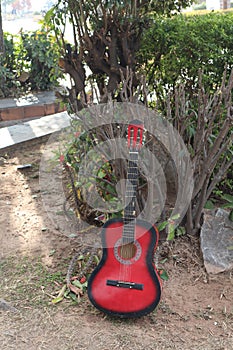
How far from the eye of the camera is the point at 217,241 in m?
3.00

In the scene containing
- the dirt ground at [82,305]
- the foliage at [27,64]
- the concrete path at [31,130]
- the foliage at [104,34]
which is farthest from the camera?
the foliage at [27,64]

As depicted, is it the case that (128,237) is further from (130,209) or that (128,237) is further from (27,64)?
(27,64)

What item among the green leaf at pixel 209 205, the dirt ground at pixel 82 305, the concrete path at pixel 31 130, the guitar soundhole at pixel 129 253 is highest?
→ the guitar soundhole at pixel 129 253

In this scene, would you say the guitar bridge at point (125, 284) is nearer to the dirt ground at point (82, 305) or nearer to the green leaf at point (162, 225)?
the dirt ground at point (82, 305)

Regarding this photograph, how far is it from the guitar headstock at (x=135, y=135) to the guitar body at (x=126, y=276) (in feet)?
1.36

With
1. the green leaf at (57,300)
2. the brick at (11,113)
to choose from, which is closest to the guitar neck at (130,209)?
the green leaf at (57,300)

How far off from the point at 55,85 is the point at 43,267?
16.2 ft

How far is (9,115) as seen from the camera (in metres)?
6.56

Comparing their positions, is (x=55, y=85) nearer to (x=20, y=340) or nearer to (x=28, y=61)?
(x=28, y=61)

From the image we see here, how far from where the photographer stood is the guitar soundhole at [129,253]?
2.57 m

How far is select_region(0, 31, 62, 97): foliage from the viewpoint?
723 centimetres

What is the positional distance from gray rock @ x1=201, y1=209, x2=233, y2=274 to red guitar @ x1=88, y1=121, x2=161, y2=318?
0.50 meters

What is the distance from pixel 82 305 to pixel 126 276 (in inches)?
12.3

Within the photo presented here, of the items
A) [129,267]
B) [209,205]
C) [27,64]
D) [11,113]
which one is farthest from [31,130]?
[129,267]
